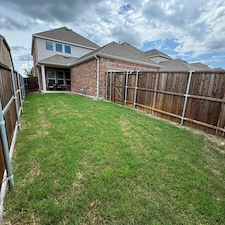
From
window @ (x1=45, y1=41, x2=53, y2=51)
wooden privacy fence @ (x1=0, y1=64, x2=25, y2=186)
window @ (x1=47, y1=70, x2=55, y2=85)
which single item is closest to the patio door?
window @ (x1=47, y1=70, x2=55, y2=85)

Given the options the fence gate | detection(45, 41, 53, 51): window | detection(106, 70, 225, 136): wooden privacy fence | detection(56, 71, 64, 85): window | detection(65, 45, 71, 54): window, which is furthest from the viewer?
detection(65, 45, 71, 54): window

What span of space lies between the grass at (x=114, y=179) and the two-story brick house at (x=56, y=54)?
12.2 meters

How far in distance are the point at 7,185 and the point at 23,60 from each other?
2112 inches

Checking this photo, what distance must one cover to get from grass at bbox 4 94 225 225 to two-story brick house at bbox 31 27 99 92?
A: 12.2 metres

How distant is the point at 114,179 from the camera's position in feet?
6.57

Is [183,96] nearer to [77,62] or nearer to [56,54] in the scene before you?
[77,62]

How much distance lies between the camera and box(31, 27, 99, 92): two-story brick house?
13828 millimetres

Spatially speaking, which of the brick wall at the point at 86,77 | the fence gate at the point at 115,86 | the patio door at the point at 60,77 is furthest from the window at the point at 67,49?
the fence gate at the point at 115,86

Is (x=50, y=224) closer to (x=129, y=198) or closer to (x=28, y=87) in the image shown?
(x=129, y=198)

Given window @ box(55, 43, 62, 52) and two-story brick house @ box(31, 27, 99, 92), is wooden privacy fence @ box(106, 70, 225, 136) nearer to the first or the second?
two-story brick house @ box(31, 27, 99, 92)

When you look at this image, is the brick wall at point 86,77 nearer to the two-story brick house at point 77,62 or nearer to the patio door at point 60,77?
the two-story brick house at point 77,62

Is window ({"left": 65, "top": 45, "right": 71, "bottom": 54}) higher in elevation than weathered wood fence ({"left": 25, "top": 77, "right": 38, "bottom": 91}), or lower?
higher

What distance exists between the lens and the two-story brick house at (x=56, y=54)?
544 inches

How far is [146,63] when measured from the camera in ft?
38.3
